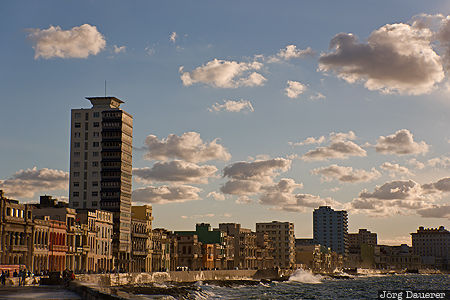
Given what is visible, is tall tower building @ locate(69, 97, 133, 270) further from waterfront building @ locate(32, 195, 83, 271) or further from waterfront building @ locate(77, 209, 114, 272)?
waterfront building @ locate(32, 195, 83, 271)

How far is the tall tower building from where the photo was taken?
597 ft

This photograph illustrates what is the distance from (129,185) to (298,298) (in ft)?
270

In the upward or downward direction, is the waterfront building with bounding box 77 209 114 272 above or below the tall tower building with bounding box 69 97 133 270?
below

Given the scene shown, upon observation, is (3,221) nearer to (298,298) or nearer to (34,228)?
(34,228)

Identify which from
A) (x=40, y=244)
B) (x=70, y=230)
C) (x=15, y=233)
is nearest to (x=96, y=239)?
(x=70, y=230)

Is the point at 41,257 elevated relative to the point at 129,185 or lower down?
lower down

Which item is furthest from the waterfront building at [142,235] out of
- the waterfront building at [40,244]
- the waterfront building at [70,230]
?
the waterfront building at [40,244]

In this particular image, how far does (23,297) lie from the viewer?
50719mm

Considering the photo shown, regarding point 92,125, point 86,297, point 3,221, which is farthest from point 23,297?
point 92,125

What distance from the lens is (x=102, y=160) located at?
184 meters

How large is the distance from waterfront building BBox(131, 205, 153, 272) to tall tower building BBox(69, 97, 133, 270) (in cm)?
336

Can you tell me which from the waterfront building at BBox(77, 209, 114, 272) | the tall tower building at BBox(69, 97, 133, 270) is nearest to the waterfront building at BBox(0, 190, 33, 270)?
the waterfront building at BBox(77, 209, 114, 272)

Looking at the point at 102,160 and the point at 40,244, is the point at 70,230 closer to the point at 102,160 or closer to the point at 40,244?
the point at 40,244

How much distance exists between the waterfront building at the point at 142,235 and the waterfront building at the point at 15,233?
65.1 m
